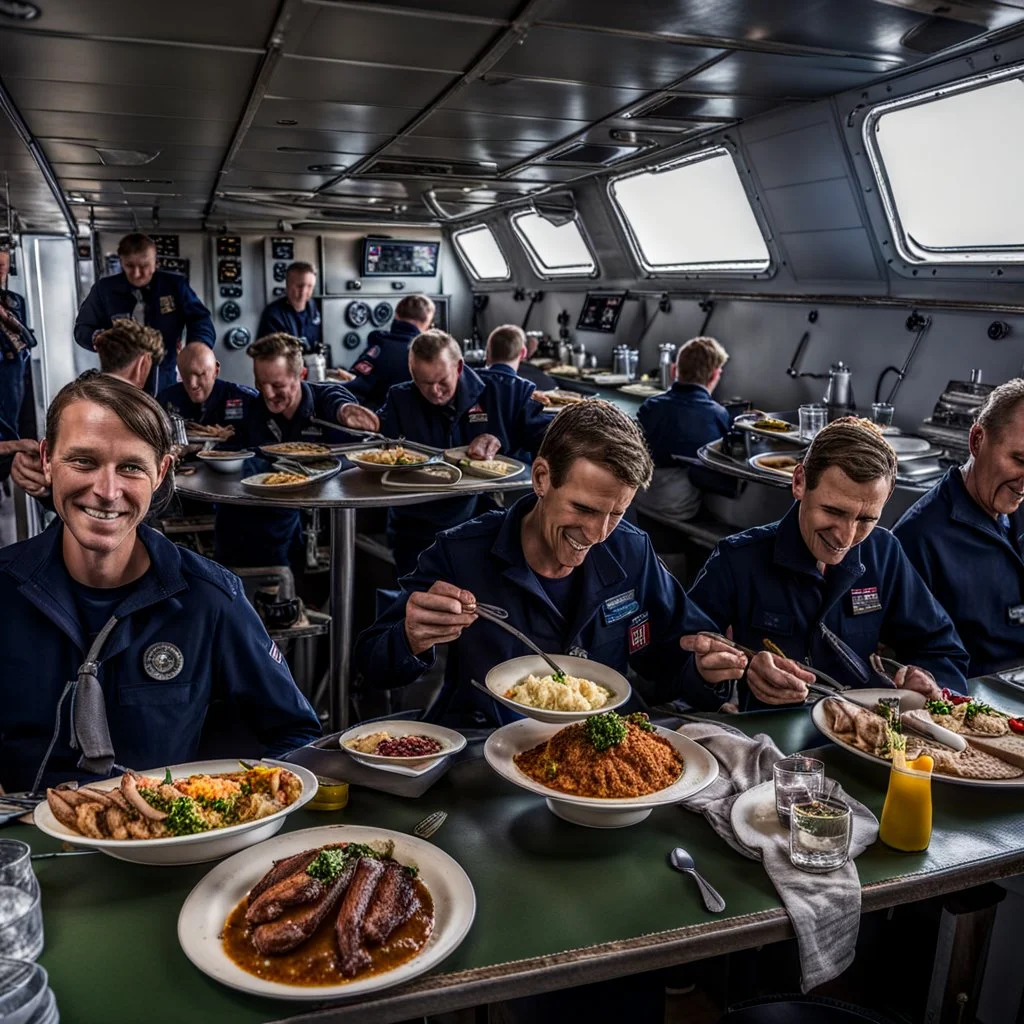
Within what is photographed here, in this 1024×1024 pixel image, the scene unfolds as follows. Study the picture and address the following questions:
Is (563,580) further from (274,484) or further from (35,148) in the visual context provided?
(35,148)

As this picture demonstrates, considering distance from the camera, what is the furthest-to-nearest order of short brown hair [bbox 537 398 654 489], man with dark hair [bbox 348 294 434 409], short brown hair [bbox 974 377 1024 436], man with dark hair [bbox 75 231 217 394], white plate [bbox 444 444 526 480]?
man with dark hair [bbox 348 294 434 409]
man with dark hair [bbox 75 231 217 394]
white plate [bbox 444 444 526 480]
short brown hair [bbox 974 377 1024 436]
short brown hair [bbox 537 398 654 489]

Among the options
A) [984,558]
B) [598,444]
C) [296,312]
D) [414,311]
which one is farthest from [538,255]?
[598,444]

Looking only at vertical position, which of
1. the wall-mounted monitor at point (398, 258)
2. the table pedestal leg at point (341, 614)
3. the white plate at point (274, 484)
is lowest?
the table pedestal leg at point (341, 614)

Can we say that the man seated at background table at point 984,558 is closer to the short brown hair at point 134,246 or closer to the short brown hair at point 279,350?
the short brown hair at point 279,350

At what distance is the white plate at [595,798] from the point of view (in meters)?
1.59

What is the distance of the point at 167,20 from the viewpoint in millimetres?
3557

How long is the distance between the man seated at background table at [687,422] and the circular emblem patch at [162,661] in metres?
3.80

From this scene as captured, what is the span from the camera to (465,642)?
2.37 meters

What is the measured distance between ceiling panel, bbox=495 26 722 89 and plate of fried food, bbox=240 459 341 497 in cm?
196

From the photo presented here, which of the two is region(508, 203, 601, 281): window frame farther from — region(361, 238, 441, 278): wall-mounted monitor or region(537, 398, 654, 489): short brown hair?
region(537, 398, 654, 489): short brown hair

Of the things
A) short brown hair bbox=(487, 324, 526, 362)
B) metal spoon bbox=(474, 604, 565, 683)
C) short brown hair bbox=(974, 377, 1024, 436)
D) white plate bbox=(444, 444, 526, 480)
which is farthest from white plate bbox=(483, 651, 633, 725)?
short brown hair bbox=(487, 324, 526, 362)

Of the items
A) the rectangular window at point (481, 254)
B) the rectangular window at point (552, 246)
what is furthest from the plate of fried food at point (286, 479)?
the rectangular window at point (481, 254)

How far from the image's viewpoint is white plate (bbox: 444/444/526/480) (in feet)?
14.5

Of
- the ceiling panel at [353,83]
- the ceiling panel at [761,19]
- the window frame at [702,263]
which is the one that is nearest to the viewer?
the ceiling panel at [761,19]
